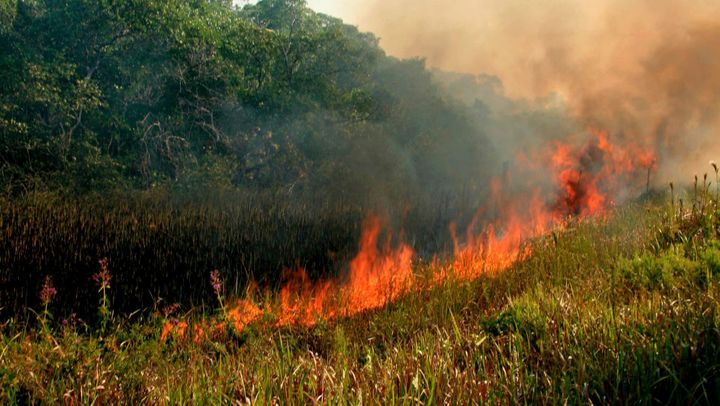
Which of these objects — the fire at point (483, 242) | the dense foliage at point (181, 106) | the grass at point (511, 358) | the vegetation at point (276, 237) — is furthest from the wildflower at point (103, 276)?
the dense foliage at point (181, 106)

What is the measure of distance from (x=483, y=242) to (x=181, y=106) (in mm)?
11387

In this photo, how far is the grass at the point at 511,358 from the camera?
3287 mm

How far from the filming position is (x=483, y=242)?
50.8ft

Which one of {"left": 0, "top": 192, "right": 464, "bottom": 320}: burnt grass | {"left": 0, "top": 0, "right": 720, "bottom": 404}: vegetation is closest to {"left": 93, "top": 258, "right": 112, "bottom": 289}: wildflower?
{"left": 0, "top": 0, "right": 720, "bottom": 404}: vegetation

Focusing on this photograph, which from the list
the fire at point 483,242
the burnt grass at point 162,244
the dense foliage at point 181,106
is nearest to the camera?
the fire at point 483,242

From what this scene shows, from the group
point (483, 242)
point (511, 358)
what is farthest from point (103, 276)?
point (483, 242)

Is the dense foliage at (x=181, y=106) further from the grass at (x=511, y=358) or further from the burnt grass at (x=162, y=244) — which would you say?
the grass at (x=511, y=358)

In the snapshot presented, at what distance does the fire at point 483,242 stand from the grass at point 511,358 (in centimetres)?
131

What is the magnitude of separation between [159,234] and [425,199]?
37.9 ft

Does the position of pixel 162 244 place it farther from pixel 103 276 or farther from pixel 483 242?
pixel 483 242

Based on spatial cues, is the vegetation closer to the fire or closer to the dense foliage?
the dense foliage

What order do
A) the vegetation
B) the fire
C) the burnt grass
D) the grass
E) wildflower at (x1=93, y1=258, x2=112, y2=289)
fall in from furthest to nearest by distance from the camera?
the burnt grass
the fire
wildflower at (x1=93, y1=258, x2=112, y2=289)
the vegetation
the grass

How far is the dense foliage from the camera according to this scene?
16.6 metres

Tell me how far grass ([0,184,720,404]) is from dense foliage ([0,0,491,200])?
11.1 m
